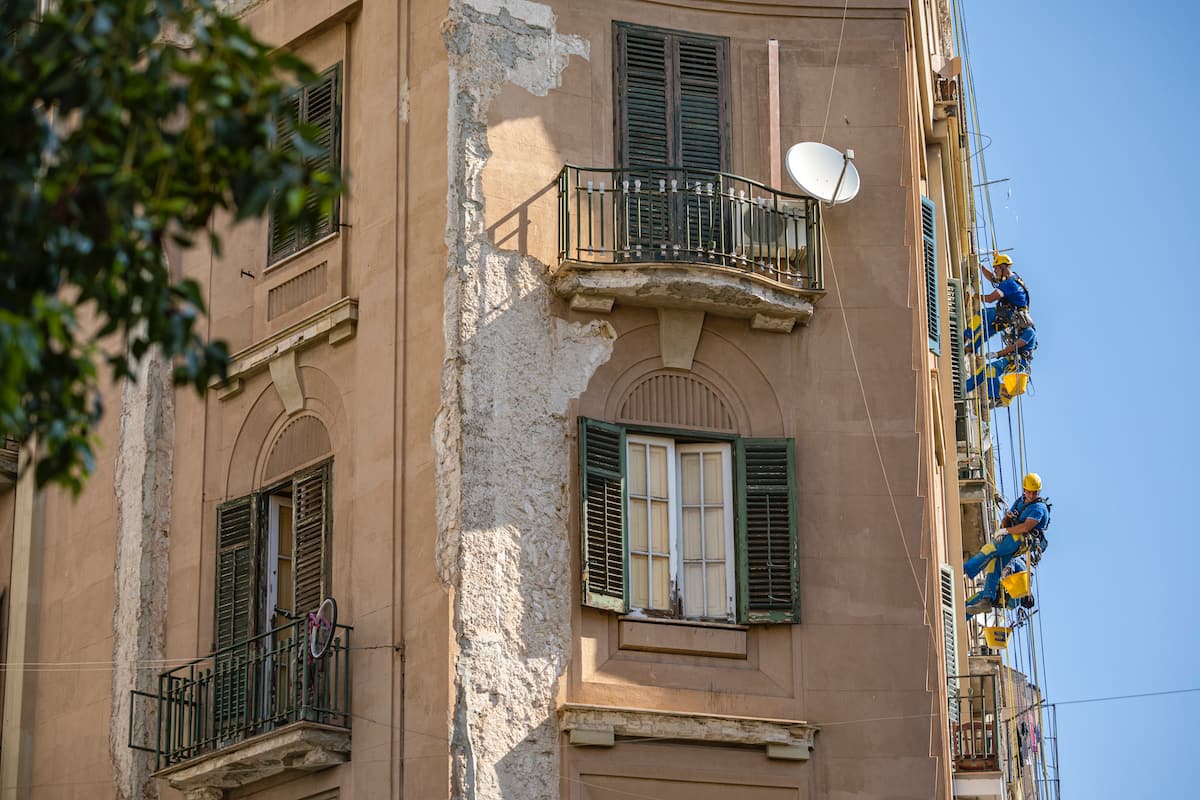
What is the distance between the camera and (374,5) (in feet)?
70.3

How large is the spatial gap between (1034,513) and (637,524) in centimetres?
813

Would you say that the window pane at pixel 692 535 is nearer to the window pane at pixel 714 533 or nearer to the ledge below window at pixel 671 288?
the window pane at pixel 714 533

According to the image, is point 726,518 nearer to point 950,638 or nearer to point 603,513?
point 603,513

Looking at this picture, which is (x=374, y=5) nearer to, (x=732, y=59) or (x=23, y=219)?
(x=732, y=59)

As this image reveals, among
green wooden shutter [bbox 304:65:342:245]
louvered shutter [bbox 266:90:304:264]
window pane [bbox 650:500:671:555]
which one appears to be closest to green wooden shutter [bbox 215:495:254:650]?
louvered shutter [bbox 266:90:304:264]

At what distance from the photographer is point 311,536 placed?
2070cm

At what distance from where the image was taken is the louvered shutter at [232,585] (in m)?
20.4

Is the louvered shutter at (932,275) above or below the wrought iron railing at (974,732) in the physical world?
above

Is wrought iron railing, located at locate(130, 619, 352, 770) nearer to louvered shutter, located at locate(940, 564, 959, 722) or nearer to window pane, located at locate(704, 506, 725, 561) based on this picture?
window pane, located at locate(704, 506, 725, 561)

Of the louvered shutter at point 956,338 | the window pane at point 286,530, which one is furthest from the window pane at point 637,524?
the louvered shutter at point 956,338

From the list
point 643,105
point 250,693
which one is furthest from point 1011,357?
point 250,693

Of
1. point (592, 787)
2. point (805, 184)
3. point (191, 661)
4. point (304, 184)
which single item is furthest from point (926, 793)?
point (304, 184)

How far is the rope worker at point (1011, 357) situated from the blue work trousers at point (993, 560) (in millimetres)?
4961

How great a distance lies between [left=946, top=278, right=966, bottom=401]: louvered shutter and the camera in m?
27.3
